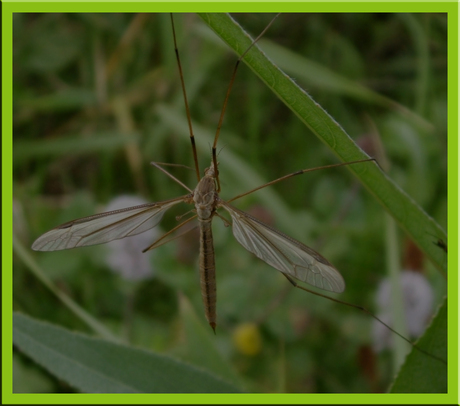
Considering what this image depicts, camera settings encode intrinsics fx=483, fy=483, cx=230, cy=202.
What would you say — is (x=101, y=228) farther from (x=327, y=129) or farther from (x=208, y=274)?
(x=327, y=129)

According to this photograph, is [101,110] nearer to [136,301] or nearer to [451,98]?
[136,301]

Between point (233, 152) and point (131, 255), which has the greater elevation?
point (233, 152)

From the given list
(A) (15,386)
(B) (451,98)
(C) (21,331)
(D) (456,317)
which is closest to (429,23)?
(B) (451,98)

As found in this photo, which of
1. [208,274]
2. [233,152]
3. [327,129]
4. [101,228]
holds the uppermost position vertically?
[233,152]

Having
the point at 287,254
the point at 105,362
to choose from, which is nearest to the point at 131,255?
the point at 105,362

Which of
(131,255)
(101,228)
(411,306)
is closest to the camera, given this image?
(101,228)

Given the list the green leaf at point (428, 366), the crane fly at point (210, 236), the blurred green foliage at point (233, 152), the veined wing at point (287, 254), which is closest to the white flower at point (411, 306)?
the blurred green foliage at point (233, 152)

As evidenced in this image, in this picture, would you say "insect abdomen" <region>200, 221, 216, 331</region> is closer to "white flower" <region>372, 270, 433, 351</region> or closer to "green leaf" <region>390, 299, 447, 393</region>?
"green leaf" <region>390, 299, 447, 393</region>
